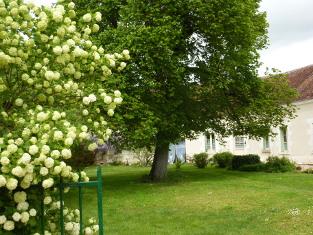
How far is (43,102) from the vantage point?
5.73 m

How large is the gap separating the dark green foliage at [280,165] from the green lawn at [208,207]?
227 inches

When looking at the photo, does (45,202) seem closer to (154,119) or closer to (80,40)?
(80,40)

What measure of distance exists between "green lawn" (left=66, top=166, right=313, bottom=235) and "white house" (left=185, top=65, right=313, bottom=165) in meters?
7.47

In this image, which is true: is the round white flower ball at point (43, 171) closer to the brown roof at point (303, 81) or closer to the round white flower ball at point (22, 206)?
the round white flower ball at point (22, 206)

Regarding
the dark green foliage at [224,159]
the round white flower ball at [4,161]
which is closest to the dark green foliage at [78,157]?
the round white flower ball at [4,161]

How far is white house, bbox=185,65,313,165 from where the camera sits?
30.0 meters

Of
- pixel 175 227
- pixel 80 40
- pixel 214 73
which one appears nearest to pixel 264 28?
pixel 214 73

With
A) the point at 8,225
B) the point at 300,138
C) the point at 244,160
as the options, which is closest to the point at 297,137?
the point at 300,138

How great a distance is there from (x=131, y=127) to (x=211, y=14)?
602cm

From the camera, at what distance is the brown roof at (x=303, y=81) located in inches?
1198

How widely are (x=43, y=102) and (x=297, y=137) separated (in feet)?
90.2

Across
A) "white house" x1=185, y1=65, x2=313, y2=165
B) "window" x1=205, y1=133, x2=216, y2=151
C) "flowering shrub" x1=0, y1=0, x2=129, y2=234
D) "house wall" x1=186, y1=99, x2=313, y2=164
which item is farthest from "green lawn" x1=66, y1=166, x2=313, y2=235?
"window" x1=205, y1=133, x2=216, y2=151

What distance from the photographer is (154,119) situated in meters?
19.7

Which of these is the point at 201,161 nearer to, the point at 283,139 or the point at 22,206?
the point at 283,139
